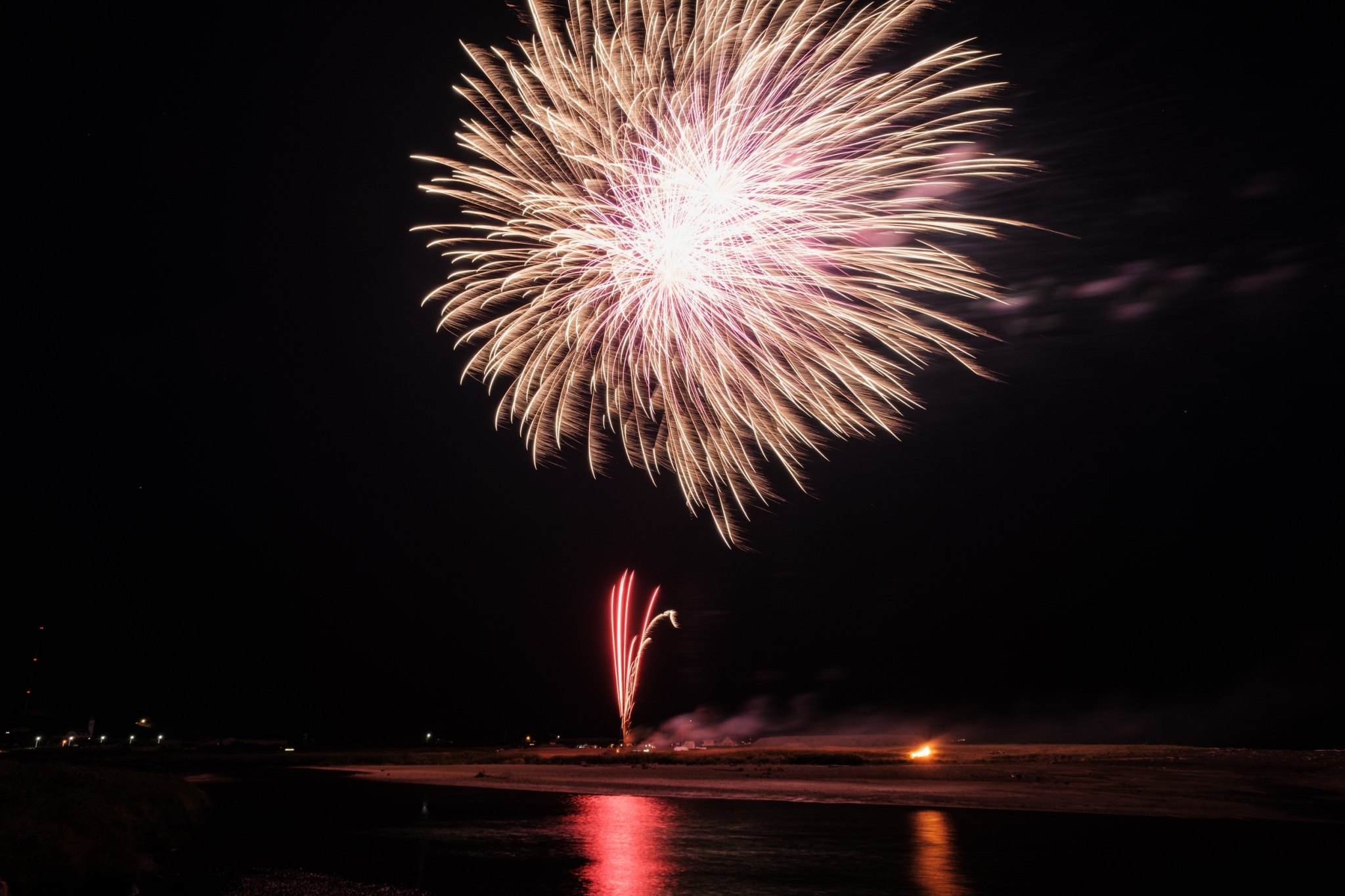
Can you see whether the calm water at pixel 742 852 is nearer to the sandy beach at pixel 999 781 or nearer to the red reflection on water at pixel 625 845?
the red reflection on water at pixel 625 845

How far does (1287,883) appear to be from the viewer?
44.7 ft

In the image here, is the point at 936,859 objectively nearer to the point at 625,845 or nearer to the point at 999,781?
the point at 625,845

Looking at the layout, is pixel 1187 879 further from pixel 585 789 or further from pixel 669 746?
pixel 669 746

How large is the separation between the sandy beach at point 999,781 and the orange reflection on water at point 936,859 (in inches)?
239

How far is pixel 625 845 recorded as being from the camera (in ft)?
55.9

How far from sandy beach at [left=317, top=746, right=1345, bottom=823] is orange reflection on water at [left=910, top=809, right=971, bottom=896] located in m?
6.07

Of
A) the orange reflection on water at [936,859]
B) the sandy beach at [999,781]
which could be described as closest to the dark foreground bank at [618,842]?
the orange reflection on water at [936,859]

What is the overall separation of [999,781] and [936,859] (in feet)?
77.8

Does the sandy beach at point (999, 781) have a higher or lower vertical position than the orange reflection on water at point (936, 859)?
lower

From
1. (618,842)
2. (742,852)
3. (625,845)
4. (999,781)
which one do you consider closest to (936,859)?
(742,852)

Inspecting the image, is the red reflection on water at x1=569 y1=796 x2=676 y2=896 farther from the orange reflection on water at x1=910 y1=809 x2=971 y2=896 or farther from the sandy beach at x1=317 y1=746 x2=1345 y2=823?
the sandy beach at x1=317 y1=746 x2=1345 y2=823

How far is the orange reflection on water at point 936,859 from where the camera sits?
1259 cm

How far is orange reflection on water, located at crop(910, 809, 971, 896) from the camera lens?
1259 centimetres

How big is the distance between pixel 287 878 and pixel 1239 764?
5797 cm
